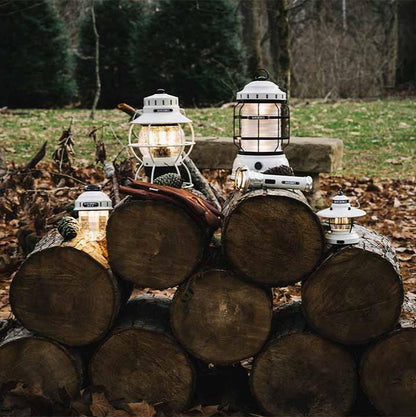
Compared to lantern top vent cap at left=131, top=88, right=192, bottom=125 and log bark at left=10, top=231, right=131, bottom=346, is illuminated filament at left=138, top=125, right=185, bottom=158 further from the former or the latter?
log bark at left=10, top=231, right=131, bottom=346

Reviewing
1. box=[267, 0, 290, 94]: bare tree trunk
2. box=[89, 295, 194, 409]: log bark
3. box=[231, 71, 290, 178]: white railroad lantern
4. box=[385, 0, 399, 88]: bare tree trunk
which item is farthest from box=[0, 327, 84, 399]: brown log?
box=[385, 0, 399, 88]: bare tree trunk

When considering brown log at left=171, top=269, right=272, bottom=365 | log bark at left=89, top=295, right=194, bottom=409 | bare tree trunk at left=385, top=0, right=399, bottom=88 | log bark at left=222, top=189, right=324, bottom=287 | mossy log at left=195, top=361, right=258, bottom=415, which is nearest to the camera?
log bark at left=222, top=189, right=324, bottom=287

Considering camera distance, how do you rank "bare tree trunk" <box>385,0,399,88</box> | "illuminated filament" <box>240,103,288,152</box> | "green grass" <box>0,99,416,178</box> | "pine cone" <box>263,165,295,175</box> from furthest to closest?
"bare tree trunk" <box>385,0,399,88</box> < "green grass" <box>0,99,416,178</box> < "illuminated filament" <box>240,103,288,152</box> < "pine cone" <box>263,165,295,175</box>

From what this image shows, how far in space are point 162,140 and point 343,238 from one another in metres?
1.33

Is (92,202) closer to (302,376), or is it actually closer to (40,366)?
(40,366)

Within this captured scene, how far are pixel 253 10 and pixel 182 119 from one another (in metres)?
16.3

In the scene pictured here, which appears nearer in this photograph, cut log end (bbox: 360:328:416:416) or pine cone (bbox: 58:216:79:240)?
cut log end (bbox: 360:328:416:416)

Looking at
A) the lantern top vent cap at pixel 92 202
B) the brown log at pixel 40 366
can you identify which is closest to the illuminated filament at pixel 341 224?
the lantern top vent cap at pixel 92 202

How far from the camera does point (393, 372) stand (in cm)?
342

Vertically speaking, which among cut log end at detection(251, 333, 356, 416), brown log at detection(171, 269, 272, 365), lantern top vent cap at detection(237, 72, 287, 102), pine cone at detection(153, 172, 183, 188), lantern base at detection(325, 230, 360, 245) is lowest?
cut log end at detection(251, 333, 356, 416)

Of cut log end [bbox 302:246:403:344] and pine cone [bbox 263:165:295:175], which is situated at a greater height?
pine cone [bbox 263:165:295:175]

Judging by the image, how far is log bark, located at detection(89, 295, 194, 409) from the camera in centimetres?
356

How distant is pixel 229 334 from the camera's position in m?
3.50

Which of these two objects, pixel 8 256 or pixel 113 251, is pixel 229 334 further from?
pixel 8 256
